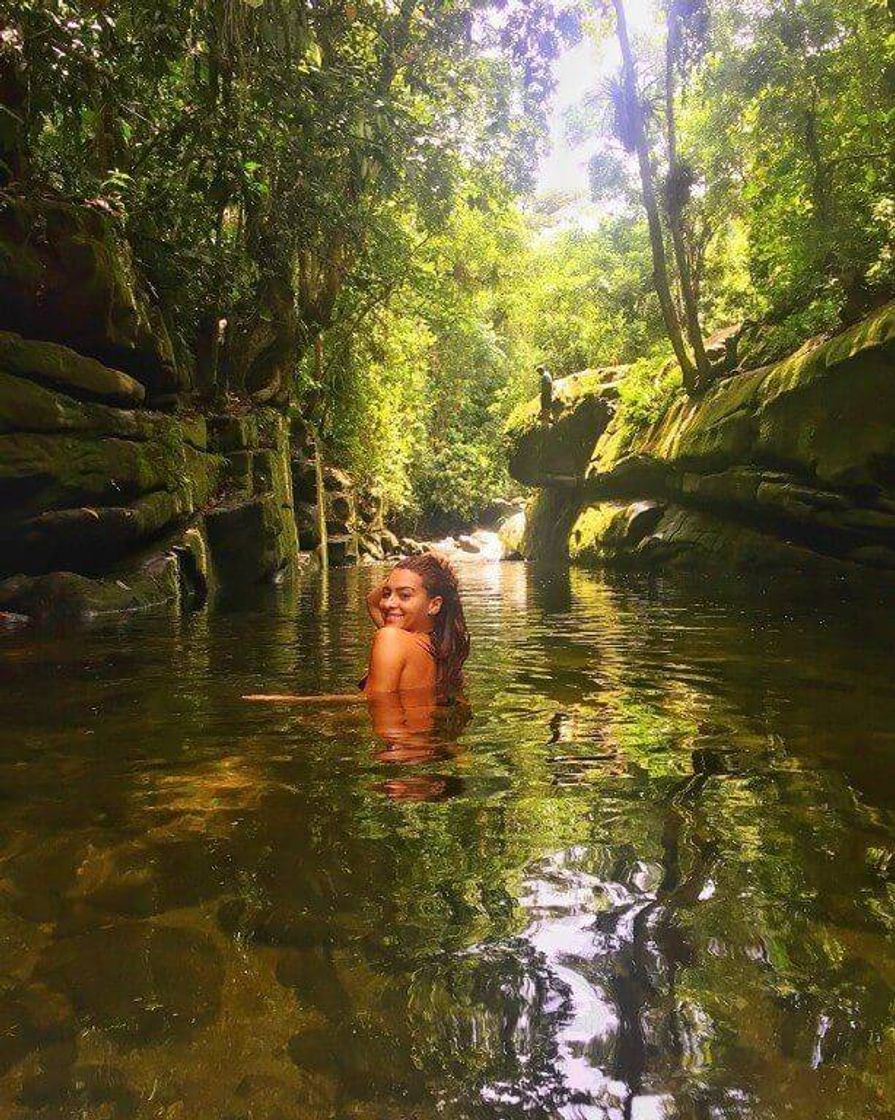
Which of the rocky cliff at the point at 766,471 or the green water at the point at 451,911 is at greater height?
the rocky cliff at the point at 766,471

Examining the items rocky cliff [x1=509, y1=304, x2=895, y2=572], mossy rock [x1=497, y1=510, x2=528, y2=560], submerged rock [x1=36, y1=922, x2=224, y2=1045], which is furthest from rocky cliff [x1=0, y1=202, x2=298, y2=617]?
mossy rock [x1=497, y1=510, x2=528, y2=560]

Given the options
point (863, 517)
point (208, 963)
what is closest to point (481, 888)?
point (208, 963)

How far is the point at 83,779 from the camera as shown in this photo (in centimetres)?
353

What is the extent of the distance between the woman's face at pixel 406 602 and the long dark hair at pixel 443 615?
47 mm

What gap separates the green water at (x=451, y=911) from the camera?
1.55m

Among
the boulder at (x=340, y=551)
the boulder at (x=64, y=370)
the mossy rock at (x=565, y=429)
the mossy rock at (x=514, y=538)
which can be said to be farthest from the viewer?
the mossy rock at (x=514, y=538)

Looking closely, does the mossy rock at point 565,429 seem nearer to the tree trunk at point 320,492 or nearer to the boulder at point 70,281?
the tree trunk at point 320,492

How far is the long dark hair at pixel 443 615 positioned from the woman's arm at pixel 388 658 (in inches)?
9.5

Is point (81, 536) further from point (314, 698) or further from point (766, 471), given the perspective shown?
point (766, 471)

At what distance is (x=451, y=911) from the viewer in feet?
7.32

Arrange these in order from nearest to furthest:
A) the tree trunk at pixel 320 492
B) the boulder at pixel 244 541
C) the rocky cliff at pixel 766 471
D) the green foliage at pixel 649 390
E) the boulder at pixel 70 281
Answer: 1. the boulder at pixel 70 281
2. the rocky cliff at pixel 766 471
3. the boulder at pixel 244 541
4. the green foliage at pixel 649 390
5. the tree trunk at pixel 320 492

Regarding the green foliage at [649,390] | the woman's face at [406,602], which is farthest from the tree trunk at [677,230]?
the woman's face at [406,602]

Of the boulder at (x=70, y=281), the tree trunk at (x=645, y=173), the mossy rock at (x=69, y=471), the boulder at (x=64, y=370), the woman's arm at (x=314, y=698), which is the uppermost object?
the tree trunk at (x=645, y=173)

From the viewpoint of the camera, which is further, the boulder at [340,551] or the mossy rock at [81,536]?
the boulder at [340,551]
